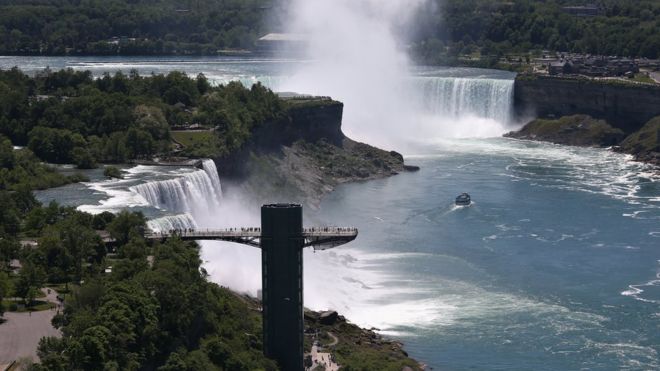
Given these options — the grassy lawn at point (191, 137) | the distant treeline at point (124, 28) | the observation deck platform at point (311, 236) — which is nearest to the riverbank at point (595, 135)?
the grassy lawn at point (191, 137)

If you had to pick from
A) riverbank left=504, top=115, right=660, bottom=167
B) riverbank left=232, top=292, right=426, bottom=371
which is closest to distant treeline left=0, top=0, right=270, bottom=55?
riverbank left=504, top=115, right=660, bottom=167

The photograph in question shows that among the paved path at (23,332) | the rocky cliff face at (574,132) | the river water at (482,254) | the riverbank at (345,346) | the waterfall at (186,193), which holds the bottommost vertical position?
the rocky cliff face at (574,132)

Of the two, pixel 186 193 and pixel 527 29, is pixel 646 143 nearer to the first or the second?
pixel 186 193

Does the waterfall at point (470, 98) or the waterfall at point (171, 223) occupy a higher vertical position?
the waterfall at point (171, 223)

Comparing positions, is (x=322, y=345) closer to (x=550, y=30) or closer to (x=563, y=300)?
(x=563, y=300)

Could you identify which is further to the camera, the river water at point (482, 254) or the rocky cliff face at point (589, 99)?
the rocky cliff face at point (589, 99)

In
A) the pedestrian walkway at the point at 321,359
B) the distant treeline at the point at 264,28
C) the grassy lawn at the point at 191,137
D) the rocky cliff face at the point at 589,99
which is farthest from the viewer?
the distant treeline at the point at 264,28

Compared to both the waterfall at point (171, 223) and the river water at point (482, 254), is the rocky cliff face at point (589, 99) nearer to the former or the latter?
the river water at point (482, 254)

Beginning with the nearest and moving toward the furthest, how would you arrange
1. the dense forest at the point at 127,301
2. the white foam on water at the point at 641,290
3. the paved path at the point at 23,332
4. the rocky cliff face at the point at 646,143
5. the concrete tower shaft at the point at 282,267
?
the dense forest at the point at 127,301
the paved path at the point at 23,332
the concrete tower shaft at the point at 282,267
the white foam on water at the point at 641,290
the rocky cliff face at the point at 646,143
